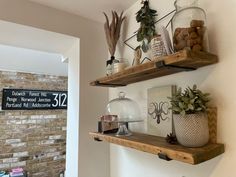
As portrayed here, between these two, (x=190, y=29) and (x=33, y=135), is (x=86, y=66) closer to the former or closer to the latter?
(x=190, y=29)

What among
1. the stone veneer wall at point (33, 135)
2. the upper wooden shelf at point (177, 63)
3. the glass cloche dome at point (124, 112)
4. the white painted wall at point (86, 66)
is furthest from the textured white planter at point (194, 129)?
the stone veneer wall at point (33, 135)

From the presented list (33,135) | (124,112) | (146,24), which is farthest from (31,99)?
(146,24)

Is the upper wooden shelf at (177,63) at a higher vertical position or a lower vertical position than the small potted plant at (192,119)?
higher

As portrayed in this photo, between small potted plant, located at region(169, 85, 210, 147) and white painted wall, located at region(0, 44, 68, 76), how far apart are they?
2558mm

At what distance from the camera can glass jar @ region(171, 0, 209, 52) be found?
825mm

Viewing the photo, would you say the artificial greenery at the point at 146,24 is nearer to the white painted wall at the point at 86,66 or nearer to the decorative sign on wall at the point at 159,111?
the decorative sign on wall at the point at 159,111

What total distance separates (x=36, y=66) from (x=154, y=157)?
10.1ft

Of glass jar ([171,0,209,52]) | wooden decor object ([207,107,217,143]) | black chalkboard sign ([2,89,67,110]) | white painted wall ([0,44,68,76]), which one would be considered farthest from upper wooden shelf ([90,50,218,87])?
black chalkboard sign ([2,89,67,110])

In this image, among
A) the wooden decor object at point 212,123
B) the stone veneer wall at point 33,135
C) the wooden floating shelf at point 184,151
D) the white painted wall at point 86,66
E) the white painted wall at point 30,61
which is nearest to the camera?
the wooden floating shelf at point 184,151

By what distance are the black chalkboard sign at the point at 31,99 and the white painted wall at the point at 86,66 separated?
7.25ft

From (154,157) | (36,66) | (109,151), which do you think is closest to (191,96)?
(154,157)

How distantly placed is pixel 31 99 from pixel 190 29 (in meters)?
3.41

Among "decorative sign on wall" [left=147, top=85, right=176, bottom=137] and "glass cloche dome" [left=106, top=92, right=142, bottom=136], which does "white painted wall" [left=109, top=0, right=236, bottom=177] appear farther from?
"glass cloche dome" [left=106, top=92, right=142, bottom=136]

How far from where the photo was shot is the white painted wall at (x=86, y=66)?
1.43m
